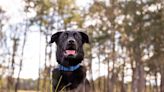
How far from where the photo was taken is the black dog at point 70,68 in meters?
5.18

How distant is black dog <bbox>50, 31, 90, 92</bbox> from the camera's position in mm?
5178

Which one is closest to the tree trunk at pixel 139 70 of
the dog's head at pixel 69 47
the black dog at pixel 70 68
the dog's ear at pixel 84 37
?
the dog's ear at pixel 84 37

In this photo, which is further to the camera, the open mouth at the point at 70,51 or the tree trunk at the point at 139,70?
the tree trunk at the point at 139,70

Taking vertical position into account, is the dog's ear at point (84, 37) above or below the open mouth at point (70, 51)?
above

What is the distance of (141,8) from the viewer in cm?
3644

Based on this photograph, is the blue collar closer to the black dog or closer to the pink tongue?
the black dog

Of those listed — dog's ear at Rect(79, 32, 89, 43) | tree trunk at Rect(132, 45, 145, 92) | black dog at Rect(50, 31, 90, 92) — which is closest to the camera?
black dog at Rect(50, 31, 90, 92)

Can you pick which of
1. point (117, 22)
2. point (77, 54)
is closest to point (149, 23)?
point (117, 22)

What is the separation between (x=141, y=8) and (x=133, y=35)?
2.87 meters

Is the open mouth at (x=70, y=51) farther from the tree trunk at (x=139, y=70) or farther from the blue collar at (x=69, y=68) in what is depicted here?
the tree trunk at (x=139, y=70)

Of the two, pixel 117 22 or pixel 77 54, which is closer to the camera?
pixel 77 54

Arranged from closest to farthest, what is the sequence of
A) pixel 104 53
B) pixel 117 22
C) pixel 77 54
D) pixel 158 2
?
pixel 77 54
pixel 158 2
pixel 117 22
pixel 104 53

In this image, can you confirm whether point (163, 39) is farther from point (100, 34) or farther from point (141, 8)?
point (100, 34)

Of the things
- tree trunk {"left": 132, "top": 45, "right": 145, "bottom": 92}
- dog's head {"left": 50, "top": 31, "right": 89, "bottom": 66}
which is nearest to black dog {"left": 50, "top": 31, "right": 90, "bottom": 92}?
dog's head {"left": 50, "top": 31, "right": 89, "bottom": 66}
